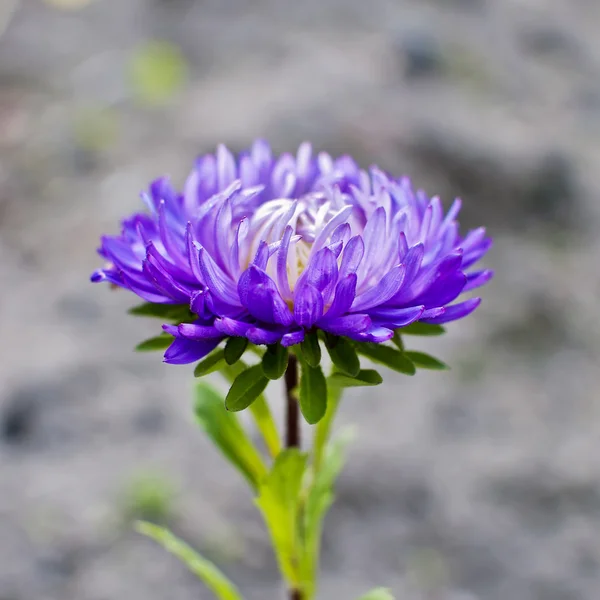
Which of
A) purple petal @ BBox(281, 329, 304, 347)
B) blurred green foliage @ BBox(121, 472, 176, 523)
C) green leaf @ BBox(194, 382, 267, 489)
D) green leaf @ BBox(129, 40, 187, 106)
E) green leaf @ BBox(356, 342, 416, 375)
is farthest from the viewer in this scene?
green leaf @ BBox(129, 40, 187, 106)

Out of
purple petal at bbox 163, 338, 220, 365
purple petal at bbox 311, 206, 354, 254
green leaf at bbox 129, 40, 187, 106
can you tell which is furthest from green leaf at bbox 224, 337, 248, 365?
green leaf at bbox 129, 40, 187, 106

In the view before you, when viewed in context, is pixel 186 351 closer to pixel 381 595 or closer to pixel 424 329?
→ pixel 424 329

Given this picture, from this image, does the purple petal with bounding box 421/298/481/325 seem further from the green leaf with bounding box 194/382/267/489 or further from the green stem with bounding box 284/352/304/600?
the green leaf with bounding box 194/382/267/489

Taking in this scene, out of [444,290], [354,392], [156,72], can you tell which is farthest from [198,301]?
[156,72]

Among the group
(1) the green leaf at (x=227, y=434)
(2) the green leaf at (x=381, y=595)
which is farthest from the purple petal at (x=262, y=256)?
(2) the green leaf at (x=381, y=595)

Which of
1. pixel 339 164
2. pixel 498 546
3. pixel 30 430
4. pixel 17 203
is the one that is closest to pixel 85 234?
pixel 17 203

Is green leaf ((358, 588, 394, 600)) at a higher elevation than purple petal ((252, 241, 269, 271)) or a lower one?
lower

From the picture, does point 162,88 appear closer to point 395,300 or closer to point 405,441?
point 405,441

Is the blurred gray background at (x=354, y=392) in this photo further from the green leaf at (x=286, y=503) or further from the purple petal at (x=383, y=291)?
the purple petal at (x=383, y=291)

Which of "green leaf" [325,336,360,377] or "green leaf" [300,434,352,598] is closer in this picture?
"green leaf" [325,336,360,377]
